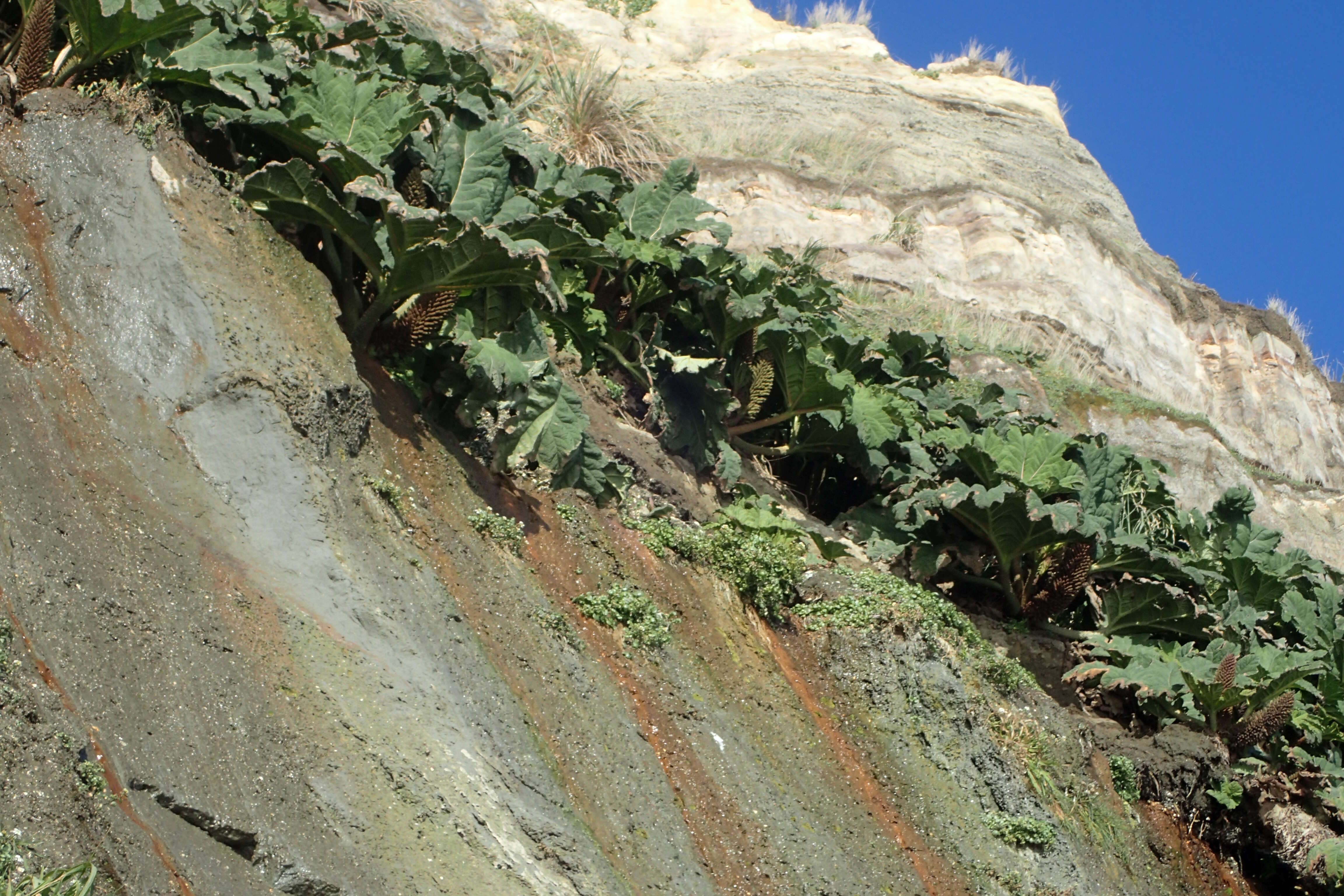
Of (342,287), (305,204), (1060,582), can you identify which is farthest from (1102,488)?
(305,204)

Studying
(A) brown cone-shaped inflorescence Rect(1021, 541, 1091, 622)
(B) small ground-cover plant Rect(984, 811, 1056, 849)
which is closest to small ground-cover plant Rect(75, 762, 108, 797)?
(B) small ground-cover plant Rect(984, 811, 1056, 849)

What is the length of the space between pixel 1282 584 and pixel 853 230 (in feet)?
27.3

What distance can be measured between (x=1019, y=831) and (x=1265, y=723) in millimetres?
2597

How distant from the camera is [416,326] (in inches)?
257

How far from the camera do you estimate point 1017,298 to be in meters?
16.4

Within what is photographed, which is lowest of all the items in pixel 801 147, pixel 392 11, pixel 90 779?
pixel 90 779

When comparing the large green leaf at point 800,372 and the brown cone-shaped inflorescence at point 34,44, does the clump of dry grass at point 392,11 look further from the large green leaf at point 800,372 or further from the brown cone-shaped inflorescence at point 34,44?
the brown cone-shaped inflorescence at point 34,44

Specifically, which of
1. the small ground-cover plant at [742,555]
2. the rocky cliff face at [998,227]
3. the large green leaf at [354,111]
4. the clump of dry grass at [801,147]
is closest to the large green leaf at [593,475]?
the small ground-cover plant at [742,555]

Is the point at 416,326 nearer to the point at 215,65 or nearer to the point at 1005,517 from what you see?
the point at 215,65

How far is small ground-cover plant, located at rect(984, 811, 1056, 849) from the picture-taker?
673 centimetres

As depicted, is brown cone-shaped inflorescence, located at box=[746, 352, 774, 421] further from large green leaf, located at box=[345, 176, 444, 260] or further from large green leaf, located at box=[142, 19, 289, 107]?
large green leaf, located at box=[142, 19, 289, 107]

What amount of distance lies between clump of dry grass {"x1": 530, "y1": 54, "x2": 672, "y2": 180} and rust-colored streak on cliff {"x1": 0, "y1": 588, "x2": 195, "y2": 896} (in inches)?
359

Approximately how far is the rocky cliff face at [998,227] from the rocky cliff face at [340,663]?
6.91 m

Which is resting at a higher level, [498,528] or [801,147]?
[801,147]
